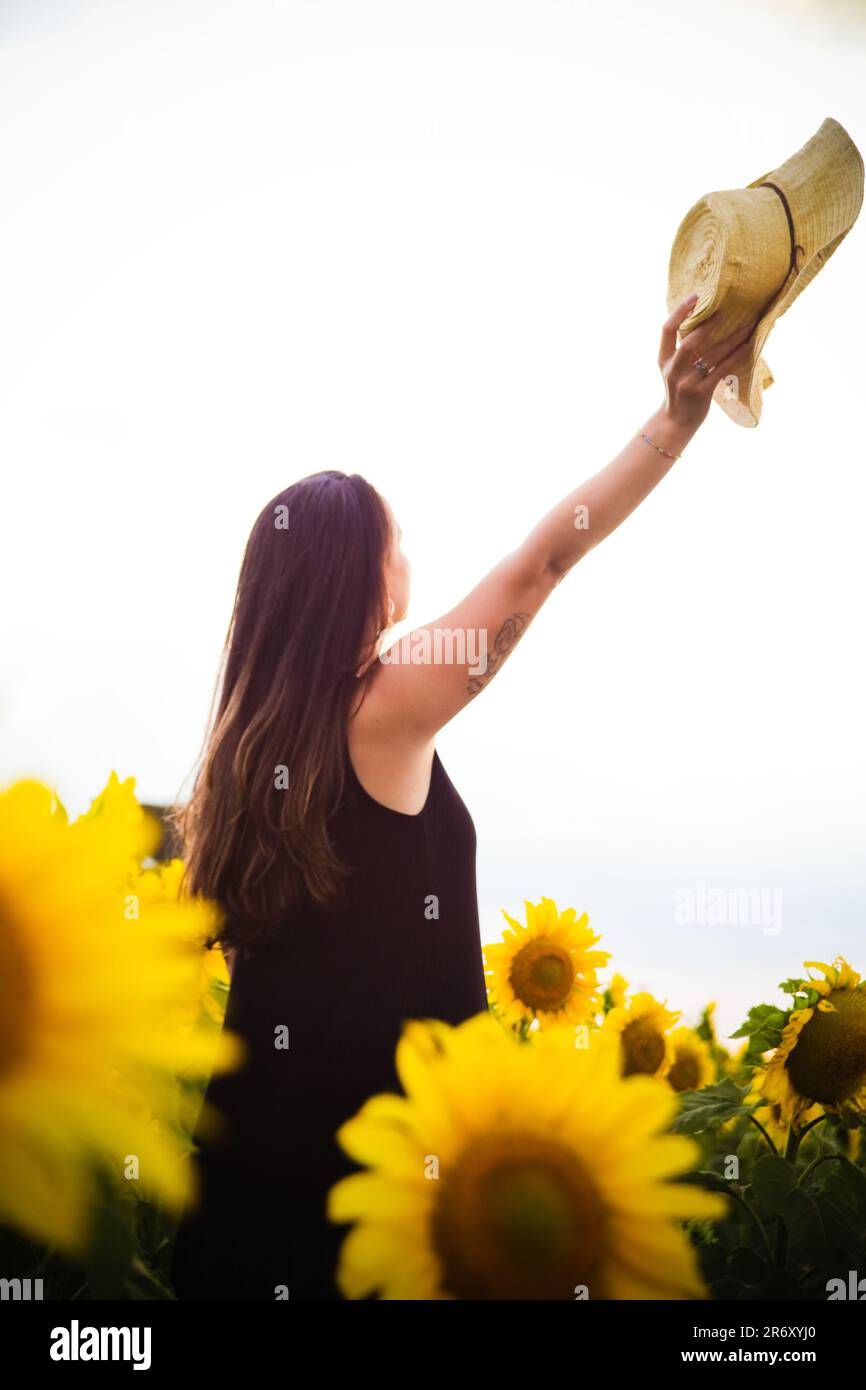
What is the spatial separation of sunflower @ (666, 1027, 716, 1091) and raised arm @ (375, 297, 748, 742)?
1.31 ft

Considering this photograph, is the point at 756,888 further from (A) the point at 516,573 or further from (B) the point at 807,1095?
(A) the point at 516,573

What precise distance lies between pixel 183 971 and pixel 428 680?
551mm

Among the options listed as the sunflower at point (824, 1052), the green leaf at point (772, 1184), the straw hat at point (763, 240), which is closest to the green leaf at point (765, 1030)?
the sunflower at point (824, 1052)

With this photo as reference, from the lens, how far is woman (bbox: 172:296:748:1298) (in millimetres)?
557

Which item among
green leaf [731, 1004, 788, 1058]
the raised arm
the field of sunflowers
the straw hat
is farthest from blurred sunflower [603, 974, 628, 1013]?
the field of sunflowers

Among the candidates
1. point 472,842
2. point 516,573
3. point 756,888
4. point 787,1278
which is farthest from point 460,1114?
point 756,888

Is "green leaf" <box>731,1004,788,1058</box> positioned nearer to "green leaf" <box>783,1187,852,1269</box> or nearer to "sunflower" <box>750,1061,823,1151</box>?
"sunflower" <box>750,1061,823,1151</box>

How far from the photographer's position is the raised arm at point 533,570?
0.56 metres

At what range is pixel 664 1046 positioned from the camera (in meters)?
0.93

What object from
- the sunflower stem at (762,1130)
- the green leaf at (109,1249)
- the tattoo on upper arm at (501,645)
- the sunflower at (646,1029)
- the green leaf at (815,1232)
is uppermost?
the tattoo on upper arm at (501,645)

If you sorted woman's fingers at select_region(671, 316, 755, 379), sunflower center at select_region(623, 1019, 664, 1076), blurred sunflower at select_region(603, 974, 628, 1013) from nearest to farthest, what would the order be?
woman's fingers at select_region(671, 316, 755, 379), sunflower center at select_region(623, 1019, 664, 1076), blurred sunflower at select_region(603, 974, 628, 1013)

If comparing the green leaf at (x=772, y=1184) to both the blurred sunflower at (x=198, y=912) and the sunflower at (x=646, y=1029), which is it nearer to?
the blurred sunflower at (x=198, y=912)

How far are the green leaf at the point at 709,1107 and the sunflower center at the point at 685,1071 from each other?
0.90 feet

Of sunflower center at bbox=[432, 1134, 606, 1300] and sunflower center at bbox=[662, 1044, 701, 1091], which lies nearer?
sunflower center at bbox=[432, 1134, 606, 1300]
